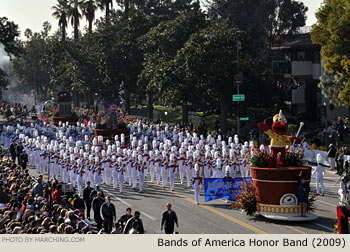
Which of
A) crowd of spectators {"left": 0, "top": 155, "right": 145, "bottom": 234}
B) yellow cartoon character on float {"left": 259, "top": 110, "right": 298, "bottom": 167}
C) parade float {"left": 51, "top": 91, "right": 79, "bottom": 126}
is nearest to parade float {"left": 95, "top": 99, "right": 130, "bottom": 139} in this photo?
parade float {"left": 51, "top": 91, "right": 79, "bottom": 126}

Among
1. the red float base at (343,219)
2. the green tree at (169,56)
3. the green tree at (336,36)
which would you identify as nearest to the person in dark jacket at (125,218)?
the red float base at (343,219)

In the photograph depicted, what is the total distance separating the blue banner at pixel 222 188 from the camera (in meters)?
25.1

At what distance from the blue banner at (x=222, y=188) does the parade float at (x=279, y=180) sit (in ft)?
7.30

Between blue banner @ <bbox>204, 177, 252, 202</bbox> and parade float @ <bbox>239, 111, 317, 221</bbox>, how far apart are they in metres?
2.23

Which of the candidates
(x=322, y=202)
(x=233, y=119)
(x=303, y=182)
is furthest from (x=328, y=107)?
(x=303, y=182)

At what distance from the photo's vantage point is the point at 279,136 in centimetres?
2233

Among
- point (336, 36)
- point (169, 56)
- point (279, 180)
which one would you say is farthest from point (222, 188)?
point (169, 56)

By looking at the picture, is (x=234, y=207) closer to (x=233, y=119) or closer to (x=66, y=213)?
(x=66, y=213)

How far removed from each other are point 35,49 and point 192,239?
11430 cm

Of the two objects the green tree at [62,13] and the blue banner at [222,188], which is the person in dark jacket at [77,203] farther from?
the green tree at [62,13]

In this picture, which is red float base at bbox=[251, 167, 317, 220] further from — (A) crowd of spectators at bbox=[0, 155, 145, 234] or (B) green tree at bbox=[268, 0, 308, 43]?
(B) green tree at bbox=[268, 0, 308, 43]

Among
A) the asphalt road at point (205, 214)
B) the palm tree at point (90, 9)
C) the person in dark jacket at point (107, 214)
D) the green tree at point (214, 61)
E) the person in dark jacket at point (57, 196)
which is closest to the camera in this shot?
the person in dark jacket at point (107, 214)

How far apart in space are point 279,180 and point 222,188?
3488mm

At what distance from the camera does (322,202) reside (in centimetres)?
2620
